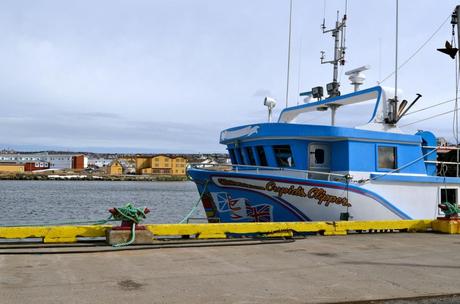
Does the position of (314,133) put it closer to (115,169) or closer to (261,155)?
(261,155)

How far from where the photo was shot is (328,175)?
44.8 ft

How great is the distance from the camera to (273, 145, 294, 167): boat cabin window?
46.6ft

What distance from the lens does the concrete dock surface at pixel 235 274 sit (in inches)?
247

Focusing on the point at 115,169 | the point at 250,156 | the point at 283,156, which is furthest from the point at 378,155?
the point at 115,169

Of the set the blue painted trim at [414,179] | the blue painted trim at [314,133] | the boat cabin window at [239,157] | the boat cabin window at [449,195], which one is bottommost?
the boat cabin window at [449,195]

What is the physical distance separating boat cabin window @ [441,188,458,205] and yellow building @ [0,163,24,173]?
178 metres

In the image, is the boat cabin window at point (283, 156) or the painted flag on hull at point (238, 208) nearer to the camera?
the painted flag on hull at point (238, 208)

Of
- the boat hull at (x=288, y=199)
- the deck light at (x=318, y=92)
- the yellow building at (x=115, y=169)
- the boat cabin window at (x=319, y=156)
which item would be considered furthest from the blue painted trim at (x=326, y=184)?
the yellow building at (x=115, y=169)

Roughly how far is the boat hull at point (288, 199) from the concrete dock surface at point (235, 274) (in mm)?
2809

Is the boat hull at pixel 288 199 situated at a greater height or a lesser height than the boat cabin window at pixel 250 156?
lesser

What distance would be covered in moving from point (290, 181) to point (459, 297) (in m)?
7.05

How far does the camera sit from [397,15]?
1576 cm

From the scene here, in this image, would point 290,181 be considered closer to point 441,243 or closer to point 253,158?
point 253,158

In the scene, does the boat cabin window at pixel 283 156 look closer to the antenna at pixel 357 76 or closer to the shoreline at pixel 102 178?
the antenna at pixel 357 76
